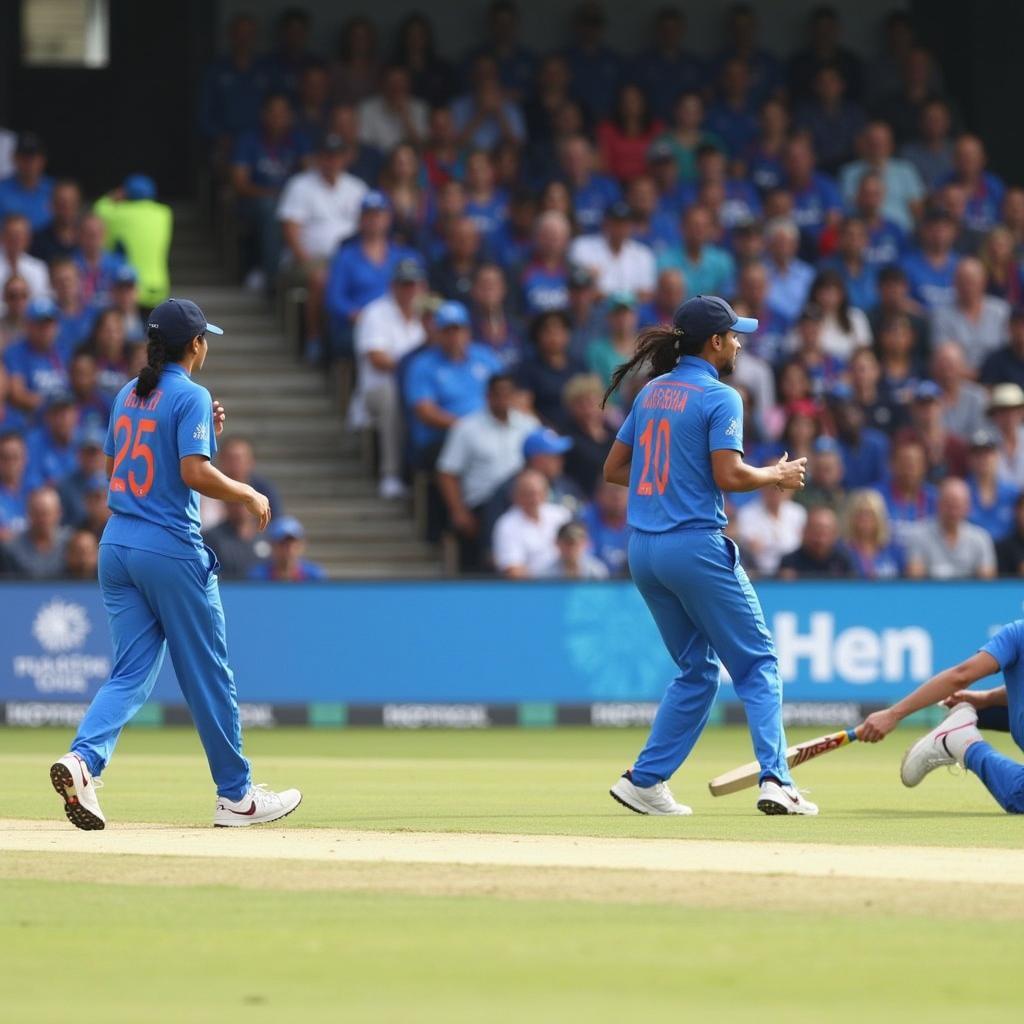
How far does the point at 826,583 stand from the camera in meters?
18.8

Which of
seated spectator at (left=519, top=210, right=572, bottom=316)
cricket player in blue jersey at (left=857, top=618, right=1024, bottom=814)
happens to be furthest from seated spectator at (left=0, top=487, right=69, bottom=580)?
cricket player in blue jersey at (left=857, top=618, right=1024, bottom=814)

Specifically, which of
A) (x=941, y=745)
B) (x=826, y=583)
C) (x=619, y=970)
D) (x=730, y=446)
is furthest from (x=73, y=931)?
(x=826, y=583)

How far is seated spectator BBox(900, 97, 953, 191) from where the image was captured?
2511 cm

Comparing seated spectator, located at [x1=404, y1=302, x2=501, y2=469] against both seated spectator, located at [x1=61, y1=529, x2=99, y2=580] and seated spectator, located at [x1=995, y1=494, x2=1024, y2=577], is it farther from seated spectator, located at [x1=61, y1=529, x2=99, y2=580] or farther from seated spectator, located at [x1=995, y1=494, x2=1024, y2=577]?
seated spectator, located at [x1=995, y1=494, x2=1024, y2=577]

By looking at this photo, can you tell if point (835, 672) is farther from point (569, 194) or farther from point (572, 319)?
point (569, 194)

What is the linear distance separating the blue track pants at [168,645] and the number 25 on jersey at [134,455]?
0.86 feet

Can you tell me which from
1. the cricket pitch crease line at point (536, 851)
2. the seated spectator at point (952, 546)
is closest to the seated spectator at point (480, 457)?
the seated spectator at point (952, 546)

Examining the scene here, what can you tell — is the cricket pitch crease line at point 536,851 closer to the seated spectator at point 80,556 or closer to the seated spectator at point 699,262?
the seated spectator at point 80,556

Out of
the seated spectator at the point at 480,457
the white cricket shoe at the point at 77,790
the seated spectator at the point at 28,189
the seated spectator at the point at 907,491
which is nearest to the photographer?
the white cricket shoe at the point at 77,790

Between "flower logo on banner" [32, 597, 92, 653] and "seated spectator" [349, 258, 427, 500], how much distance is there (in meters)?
3.64

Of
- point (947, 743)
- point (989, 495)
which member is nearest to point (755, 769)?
point (947, 743)

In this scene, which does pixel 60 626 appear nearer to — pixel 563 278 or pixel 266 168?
pixel 563 278

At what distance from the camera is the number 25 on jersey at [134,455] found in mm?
9664

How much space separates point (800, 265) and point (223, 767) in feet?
46.3
